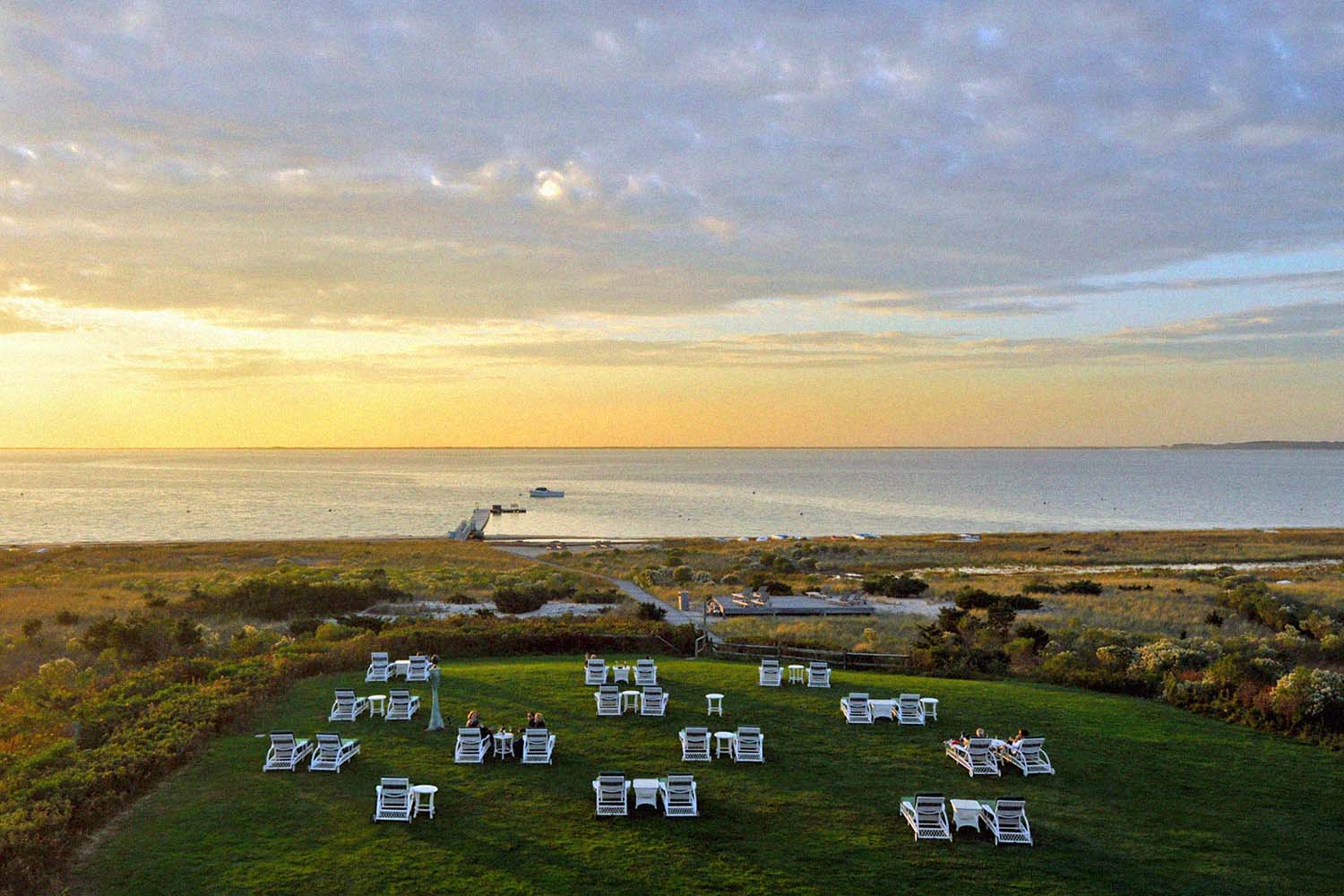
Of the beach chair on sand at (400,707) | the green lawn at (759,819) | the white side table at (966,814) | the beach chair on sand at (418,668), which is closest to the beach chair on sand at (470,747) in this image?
the green lawn at (759,819)

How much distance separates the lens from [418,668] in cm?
2116

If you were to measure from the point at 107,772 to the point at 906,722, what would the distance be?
1424 cm

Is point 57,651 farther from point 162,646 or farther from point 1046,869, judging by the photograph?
point 1046,869

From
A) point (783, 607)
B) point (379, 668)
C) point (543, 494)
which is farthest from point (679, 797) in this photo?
point (543, 494)

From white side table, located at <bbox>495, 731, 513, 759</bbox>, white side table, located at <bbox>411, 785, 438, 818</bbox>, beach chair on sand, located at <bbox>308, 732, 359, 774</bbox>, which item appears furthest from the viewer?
white side table, located at <bbox>495, 731, 513, 759</bbox>

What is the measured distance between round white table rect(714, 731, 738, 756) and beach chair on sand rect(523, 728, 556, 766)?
2.98m

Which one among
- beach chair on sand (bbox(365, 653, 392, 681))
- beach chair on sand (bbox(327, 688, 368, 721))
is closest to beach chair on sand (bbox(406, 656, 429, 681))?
beach chair on sand (bbox(365, 653, 392, 681))

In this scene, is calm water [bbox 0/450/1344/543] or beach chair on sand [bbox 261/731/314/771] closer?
beach chair on sand [bbox 261/731/314/771]

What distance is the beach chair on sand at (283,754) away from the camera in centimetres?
1484

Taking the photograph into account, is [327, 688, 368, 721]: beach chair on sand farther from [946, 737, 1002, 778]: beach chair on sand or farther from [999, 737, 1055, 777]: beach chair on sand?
[999, 737, 1055, 777]: beach chair on sand

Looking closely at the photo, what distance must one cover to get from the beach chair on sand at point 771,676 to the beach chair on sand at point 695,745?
5.64 m

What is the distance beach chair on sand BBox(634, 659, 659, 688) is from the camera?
66.0 ft

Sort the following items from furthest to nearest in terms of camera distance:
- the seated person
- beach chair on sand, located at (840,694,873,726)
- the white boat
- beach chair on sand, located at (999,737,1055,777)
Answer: the white boat, beach chair on sand, located at (840,694,873,726), the seated person, beach chair on sand, located at (999,737,1055,777)

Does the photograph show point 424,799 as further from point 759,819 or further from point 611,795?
point 759,819
